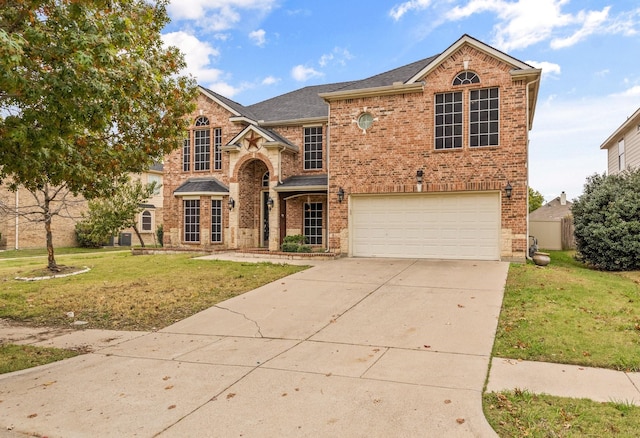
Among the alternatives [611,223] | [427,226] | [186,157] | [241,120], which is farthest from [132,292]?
[611,223]

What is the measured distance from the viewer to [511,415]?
388 centimetres

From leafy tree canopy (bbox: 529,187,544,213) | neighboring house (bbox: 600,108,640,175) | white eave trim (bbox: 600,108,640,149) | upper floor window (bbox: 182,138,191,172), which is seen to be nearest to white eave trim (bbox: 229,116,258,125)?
upper floor window (bbox: 182,138,191,172)

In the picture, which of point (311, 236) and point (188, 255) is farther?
point (311, 236)

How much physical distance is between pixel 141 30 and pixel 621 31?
1484 cm

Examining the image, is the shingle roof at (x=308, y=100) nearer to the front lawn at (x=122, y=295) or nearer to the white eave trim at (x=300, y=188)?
the white eave trim at (x=300, y=188)

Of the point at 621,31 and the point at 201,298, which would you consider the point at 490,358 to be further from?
the point at 621,31

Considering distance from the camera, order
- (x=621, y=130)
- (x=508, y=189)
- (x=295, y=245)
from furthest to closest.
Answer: (x=621, y=130) < (x=295, y=245) < (x=508, y=189)

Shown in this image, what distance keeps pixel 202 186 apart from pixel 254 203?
2526mm

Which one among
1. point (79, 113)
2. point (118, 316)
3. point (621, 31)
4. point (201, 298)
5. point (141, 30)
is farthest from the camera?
point (621, 31)

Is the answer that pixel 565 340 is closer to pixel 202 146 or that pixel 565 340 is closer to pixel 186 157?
pixel 202 146

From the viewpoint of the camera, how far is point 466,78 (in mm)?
14352

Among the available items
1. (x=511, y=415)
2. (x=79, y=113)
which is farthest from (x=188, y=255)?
(x=511, y=415)

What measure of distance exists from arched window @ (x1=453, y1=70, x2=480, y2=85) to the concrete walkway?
8.44 m

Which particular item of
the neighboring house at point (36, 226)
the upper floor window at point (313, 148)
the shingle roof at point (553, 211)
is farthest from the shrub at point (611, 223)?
the shingle roof at point (553, 211)
